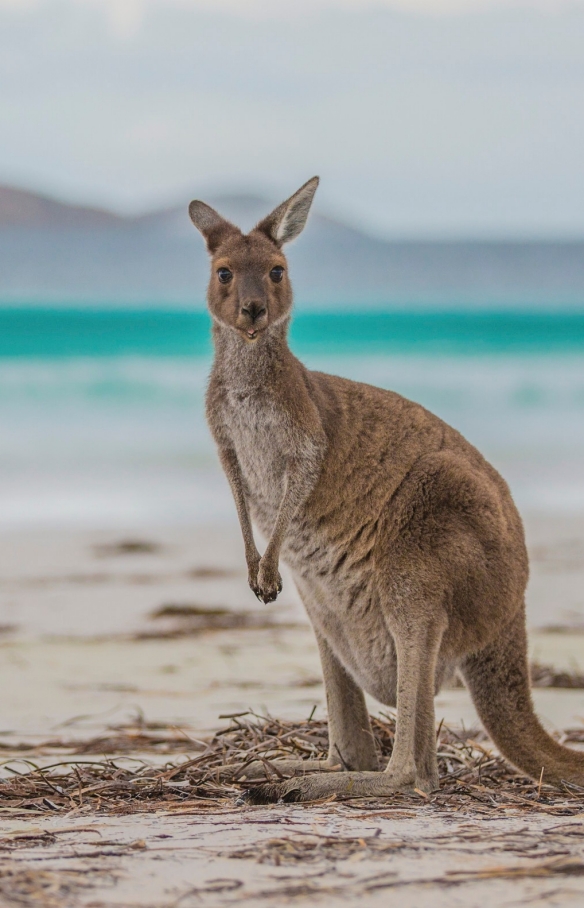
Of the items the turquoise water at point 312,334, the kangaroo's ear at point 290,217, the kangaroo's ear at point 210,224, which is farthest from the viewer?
the turquoise water at point 312,334

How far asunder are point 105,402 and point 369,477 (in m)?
18.3

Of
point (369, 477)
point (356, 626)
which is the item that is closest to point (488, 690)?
point (356, 626)

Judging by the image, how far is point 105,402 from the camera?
862 inches

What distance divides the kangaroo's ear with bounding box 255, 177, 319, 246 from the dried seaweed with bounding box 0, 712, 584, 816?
1662 millimetres

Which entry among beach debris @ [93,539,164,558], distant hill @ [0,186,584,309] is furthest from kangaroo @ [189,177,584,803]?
distant hill @ [0,186,584,309]

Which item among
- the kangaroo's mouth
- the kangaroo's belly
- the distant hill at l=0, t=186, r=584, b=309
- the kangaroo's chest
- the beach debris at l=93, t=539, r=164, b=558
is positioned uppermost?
the distant hill at l=0, t=186, r=584, b=309

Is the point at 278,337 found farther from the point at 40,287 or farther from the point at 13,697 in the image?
the point at 40,287

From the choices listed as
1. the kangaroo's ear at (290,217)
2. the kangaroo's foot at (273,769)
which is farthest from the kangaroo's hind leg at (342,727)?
the kangaroo's ear at (290,217)

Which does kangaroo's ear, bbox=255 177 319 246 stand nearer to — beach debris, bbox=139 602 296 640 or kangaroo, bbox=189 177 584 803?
kangaroo, bbox=189 177 584 803

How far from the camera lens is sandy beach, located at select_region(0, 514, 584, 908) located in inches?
96.3

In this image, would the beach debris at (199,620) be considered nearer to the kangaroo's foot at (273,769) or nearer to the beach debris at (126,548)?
the beach debris at (126,548)

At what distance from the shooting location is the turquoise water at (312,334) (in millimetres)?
27328

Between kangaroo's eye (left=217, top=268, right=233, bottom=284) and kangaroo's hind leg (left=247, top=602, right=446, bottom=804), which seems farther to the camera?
kangaroo's eye (left=217, top=268, right=233, bottom=284)

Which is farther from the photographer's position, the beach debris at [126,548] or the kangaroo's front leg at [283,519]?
the beach debris at [126,548]
